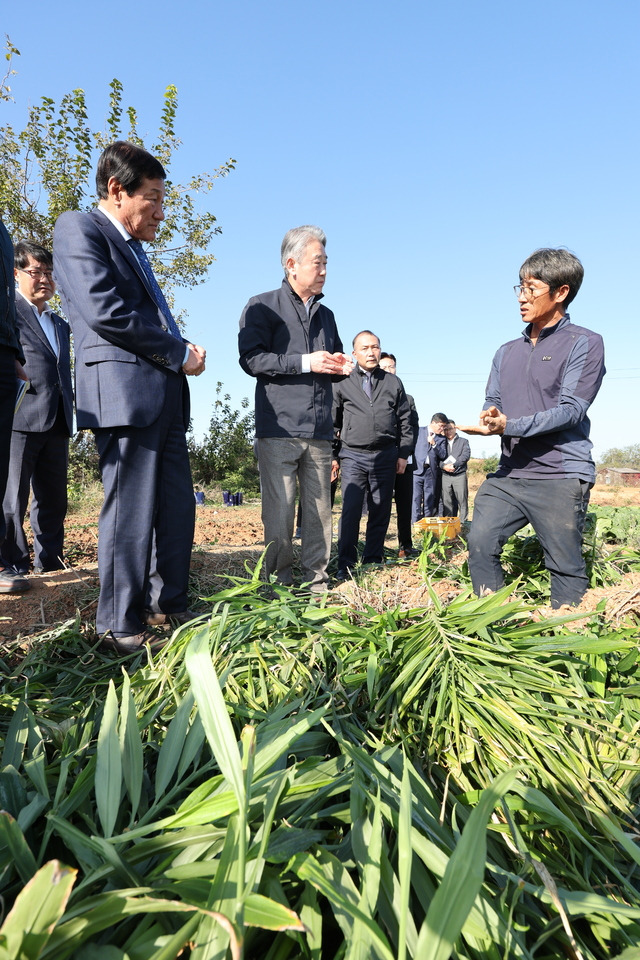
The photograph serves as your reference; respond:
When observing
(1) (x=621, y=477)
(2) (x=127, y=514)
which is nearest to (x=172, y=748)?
(2) (x=127, y=514)

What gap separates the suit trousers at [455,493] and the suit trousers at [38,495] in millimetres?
6874

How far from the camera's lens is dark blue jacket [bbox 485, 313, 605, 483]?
107 inches

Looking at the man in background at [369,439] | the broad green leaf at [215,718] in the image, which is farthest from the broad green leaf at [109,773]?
the man in background at [369,439]

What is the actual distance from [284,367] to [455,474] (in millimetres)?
6762

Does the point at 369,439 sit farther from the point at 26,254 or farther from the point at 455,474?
the point at 455,474

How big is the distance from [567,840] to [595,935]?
0.91 feet

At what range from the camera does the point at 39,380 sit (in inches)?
149

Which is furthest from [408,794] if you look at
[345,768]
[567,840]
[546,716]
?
[546,716]

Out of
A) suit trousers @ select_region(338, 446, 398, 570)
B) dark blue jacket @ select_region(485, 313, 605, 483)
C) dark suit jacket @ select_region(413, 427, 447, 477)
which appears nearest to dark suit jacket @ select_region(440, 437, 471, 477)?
dark suit jacket @ select_region(413, 427, 447, 477)

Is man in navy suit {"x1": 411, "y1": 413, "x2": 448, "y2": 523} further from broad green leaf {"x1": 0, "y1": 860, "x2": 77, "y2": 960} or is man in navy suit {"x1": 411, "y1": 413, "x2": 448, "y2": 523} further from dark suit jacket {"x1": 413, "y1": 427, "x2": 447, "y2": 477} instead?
broad green leaf {"x1": 0, "y1": 860, "x2": 77, "y2": 960}

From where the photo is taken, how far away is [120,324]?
240 centimetres

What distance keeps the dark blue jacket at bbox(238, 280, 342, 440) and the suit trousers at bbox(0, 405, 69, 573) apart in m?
1.42

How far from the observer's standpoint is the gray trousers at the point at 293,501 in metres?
3.42

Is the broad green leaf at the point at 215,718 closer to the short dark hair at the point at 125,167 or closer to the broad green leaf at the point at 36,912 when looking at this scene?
the broad green leaf at the point at 36,912
